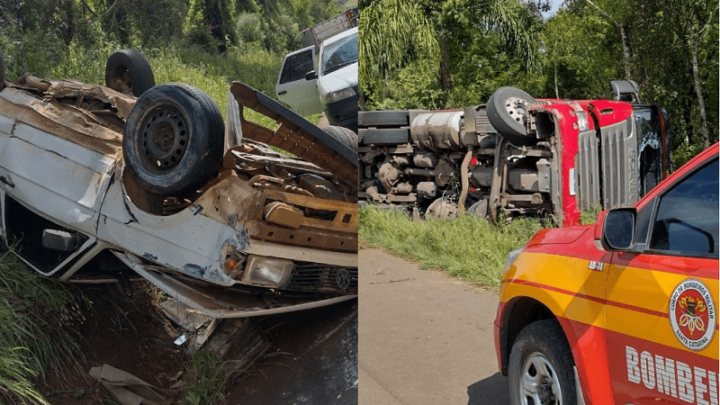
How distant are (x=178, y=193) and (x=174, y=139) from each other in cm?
18

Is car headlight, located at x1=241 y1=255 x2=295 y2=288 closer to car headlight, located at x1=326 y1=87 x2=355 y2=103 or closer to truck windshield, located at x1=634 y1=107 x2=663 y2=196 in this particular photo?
car headlight, located at x1=326 y1=87 x2=355 y2=103

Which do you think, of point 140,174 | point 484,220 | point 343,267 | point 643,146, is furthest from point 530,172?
point 140,174

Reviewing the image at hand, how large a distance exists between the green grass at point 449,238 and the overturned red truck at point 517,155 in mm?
51

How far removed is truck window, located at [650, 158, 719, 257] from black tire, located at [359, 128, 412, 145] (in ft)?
2.80

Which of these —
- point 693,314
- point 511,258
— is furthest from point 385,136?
point 693,314

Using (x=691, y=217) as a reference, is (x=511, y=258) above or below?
below

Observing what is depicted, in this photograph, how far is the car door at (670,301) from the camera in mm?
1359

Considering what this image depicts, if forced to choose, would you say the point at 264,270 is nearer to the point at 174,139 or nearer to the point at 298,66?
the point at 174,139

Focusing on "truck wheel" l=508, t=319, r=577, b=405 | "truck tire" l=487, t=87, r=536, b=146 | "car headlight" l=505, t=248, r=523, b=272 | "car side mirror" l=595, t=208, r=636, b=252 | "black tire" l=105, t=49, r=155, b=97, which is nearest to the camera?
"car side mirror" l=595, t=208, r=636, b=252

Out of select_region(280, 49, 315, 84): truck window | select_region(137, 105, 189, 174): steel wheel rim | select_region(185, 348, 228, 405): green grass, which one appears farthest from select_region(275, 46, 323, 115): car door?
select_region(185, 348, 228, 405): green grass

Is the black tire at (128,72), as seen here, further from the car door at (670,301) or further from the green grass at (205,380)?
the car door at (670,301)

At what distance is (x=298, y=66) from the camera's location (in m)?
2.19

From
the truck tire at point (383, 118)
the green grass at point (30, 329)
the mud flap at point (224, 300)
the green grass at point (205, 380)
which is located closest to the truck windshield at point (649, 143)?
the truck tire at point (383, 118)

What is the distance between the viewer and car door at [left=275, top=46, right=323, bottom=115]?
6.89 ft
